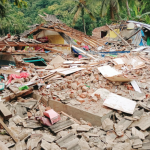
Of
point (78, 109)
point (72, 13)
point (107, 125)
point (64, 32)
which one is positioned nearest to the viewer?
point (107, 125)

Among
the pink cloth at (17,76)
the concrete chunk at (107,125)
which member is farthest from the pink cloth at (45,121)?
the pink cloth at (17,76)

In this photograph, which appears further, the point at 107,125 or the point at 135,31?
the point at 135,31

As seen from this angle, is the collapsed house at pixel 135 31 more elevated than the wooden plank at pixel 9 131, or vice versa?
the collapsed house at pixel 135 31

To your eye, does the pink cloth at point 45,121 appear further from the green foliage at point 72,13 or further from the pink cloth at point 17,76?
the green foliage at point 72,13

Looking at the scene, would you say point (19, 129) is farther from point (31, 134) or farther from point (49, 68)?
point (49, 68)

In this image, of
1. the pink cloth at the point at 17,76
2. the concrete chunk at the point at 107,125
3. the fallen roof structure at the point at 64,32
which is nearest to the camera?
the concrete chunk at the point at 107,125

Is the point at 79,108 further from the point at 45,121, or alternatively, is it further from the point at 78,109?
the point at 45,121

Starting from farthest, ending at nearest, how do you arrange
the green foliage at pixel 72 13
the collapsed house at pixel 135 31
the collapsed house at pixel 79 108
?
the green foliage at pixel 72 13 < the collapsed house at pixel 135 31 < the collapsed house at pixel 79 108

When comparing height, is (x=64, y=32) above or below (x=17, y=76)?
above

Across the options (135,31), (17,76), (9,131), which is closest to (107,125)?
(9,131)

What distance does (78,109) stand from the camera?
4.46m

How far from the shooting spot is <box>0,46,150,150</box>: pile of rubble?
131 inches

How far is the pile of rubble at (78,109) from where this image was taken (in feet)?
10.9

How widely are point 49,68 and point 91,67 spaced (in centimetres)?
234
